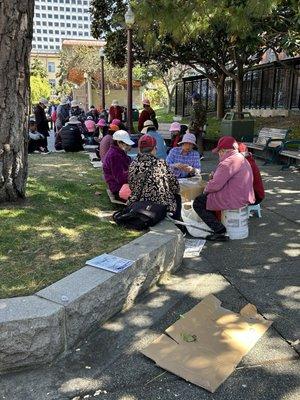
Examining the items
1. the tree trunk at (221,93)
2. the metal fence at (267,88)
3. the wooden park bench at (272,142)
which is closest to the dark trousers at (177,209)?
the wooden park bench at (272,142)

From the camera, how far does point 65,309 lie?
303cm

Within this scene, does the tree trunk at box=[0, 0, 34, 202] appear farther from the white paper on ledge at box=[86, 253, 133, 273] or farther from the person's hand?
the person's hand

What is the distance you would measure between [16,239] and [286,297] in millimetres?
2650

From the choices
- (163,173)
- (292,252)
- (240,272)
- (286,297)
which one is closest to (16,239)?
(163,173)

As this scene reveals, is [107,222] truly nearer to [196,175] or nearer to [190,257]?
[190,257]

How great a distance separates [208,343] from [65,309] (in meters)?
1.08

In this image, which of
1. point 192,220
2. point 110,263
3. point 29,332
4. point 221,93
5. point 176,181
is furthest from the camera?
point 221,93

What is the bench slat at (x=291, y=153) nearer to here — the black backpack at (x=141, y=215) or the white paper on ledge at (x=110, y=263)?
the black backpack at (x=141, y=215)

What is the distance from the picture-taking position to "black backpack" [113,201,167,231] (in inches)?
192

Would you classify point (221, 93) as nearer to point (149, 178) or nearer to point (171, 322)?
point (149, 178)

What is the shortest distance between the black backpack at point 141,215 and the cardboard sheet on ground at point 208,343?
1.31 metres

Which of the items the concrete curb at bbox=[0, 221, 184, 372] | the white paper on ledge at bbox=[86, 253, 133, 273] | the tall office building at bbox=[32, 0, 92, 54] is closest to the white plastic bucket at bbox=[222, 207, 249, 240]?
the concrete curb at bbox=[0, 221, 184, 372]

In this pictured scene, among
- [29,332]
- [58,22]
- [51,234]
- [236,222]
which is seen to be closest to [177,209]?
[236,222]

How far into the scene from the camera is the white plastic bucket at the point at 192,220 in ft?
18.9
